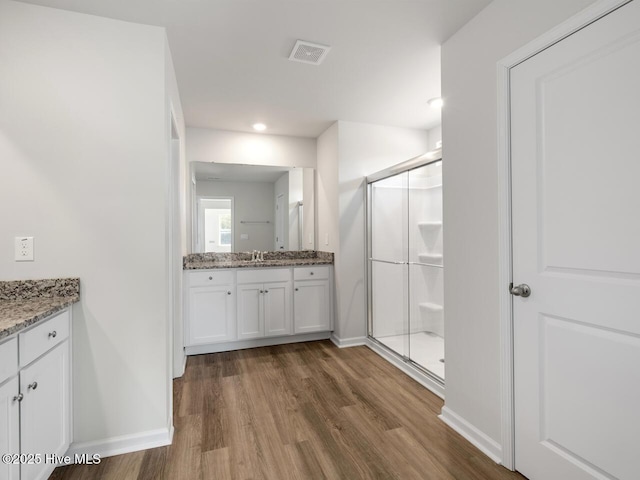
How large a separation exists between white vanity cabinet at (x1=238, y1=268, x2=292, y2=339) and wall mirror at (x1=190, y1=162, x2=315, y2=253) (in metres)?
0.56

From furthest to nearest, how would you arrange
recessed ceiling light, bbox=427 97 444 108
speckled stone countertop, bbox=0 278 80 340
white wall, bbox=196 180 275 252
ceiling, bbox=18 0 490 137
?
white wall, bbox=196 180 275 252, recessed ceiling light, bbox=427 97 444 108, ceiling, bbox=18 0 490 137, speckled stone countertop, bbox=0 278 80 340

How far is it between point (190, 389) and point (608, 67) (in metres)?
3.06

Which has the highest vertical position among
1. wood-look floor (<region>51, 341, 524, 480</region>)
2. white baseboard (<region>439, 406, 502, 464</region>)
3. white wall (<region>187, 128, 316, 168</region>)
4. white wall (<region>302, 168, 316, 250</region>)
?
white wall (<region>187, 128, 316, 168</region>)

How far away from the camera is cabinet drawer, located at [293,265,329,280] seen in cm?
356

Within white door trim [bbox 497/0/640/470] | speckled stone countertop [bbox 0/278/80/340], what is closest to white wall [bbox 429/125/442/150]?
white door trim [bbox 497/0/640/470]

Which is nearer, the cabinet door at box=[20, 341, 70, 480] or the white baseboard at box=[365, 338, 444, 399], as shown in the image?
the cabinet door at box=[20, 341, 70, 480]

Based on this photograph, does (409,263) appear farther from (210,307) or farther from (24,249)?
(24,249)

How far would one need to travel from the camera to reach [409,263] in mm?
3020

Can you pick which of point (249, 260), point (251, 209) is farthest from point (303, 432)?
point (251, 209)

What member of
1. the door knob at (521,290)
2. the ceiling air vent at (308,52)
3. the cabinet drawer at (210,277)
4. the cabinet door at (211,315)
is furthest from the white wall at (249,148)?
the door knob at (521,290)

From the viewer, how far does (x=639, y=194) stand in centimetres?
117

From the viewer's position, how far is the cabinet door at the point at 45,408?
4.25 feet

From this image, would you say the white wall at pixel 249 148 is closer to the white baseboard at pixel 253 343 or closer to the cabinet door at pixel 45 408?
the white baseboard at pixel 253 343

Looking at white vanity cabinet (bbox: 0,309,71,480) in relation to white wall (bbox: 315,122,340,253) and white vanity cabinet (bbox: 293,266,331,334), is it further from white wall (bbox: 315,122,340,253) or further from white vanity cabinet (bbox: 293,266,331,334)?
white wall (bbox: 315,122,340,253)
